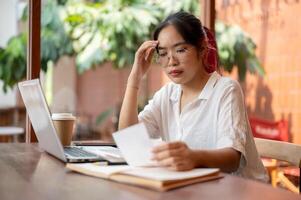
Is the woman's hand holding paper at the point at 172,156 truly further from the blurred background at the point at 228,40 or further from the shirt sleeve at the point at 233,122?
the blurred background at the point at 228,40

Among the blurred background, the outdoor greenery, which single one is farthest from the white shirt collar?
the outdoor greenery

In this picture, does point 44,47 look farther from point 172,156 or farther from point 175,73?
point 172,156

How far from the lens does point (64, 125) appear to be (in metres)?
1.35

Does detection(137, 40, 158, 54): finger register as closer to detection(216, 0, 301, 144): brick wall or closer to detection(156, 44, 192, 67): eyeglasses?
detection(156, 44, 192, 67): eyeglasses

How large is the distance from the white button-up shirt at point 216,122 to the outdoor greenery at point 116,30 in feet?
5.95

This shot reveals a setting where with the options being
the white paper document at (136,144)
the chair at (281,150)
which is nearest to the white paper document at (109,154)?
the white paper document at (136,144)

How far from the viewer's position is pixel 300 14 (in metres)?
2.97

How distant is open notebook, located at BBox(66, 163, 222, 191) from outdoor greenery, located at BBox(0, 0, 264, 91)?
226 cm

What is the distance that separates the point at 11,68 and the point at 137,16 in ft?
3.22

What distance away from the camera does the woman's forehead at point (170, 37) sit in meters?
1.28

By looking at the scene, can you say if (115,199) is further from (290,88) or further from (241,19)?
(241,19)

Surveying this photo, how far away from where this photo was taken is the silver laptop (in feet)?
3.45

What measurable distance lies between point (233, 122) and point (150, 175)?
419mm

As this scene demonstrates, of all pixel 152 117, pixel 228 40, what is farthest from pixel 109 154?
pixel 228 40
